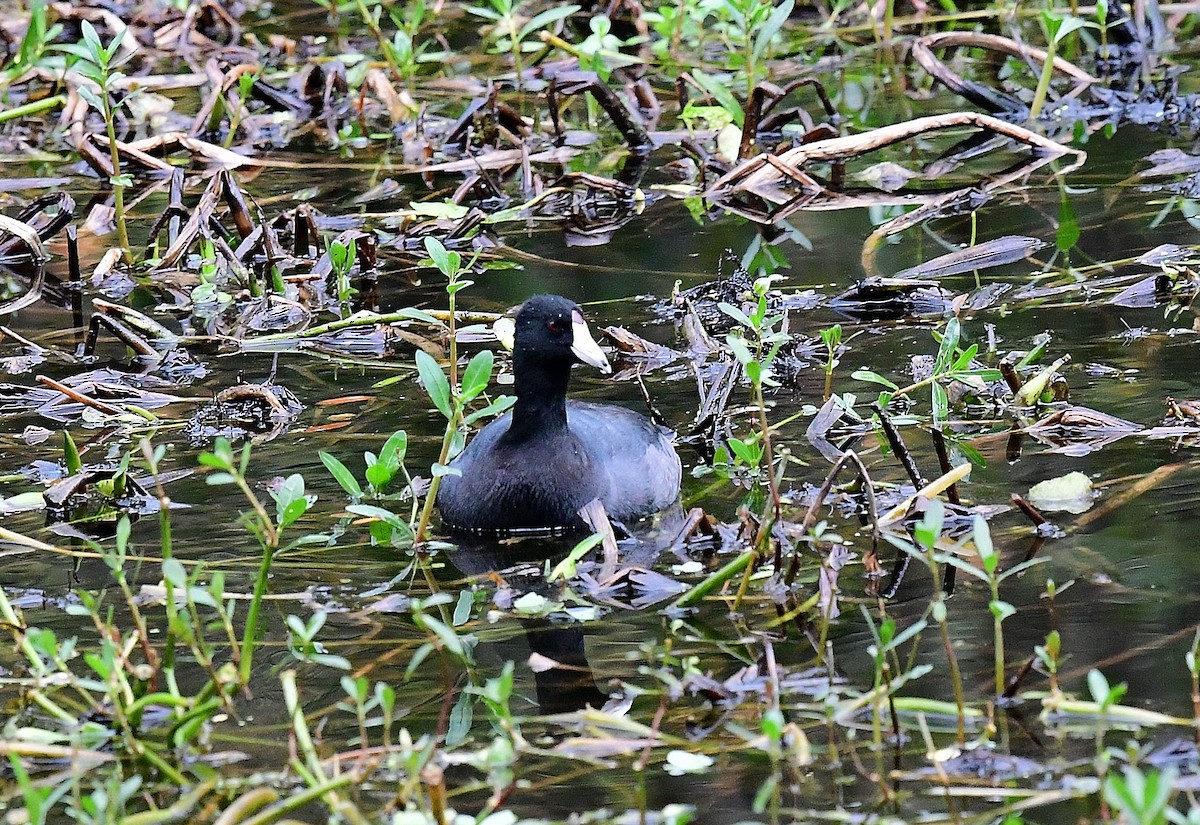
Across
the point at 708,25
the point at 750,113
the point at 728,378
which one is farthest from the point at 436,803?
the point at 708,25

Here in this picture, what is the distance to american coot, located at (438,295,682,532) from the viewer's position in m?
4.27

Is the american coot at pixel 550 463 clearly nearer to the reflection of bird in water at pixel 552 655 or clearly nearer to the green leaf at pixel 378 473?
the reflection of bird in water at pixel 552 655

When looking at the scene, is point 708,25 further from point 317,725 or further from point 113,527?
point 317,725

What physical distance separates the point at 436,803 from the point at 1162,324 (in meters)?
3.28

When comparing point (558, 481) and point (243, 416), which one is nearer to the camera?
point (558, 481)

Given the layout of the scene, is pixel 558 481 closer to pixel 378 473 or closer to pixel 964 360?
pixel 378 473

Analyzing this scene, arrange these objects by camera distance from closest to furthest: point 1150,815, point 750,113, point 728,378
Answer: point 1150,815 → point 728,378 → point 750,113

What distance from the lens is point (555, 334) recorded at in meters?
4.32

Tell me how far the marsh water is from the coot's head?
0.46 m

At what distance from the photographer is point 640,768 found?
112 inches

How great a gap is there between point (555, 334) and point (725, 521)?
2.07ft

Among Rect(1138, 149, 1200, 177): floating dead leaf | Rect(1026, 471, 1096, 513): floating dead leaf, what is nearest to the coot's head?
Rect(1026, 471, 1096, 513): floating dead leaf

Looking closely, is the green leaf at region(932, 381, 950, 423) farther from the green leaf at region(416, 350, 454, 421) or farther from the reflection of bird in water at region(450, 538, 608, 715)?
the green leaf at region(416, 350, 454, 421)

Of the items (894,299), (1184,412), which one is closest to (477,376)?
(1184,412)
